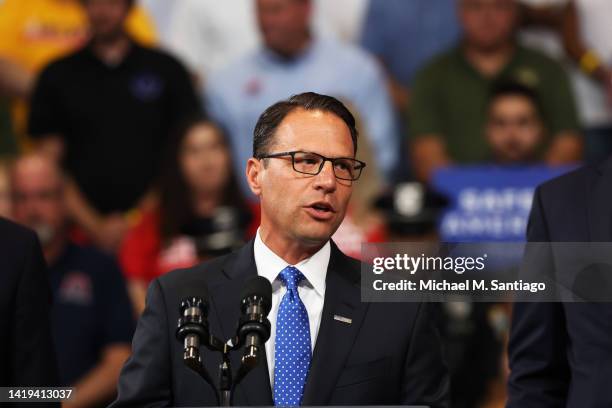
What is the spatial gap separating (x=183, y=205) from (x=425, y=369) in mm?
3529

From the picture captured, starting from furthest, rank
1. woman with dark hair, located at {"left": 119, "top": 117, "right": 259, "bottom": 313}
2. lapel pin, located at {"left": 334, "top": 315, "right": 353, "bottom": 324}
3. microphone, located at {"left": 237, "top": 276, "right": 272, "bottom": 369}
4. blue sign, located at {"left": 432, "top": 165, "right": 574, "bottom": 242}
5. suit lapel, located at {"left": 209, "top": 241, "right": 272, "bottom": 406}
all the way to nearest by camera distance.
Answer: blue sign, located at {"left": 432, "top": 165, "right": 574, "bottom": 242}
woman with dark hair, located at {"left": 119, "top": 117, "right": 259, "bottom": 313}
lapel pin, located at {"left": 334, "top": 315, "right": 353, "bottom": 324}
suit lapel, located at {"left": 209, "top": 241, "right": 272, "bottom": 406}
microphone, located at {"left": 237, "top": 276, "right": 272, "bottom": 369}

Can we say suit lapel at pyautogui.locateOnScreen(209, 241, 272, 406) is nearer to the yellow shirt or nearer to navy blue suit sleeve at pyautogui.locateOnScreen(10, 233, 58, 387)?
navy blue suit sleeve at pyautogui.locateOnScreen(10, 233, 58, 387)

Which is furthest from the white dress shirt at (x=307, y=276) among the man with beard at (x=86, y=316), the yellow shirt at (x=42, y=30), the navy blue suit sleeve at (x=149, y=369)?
the yellow shirt at (x=42, y=30)

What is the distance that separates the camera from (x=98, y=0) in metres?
6.26

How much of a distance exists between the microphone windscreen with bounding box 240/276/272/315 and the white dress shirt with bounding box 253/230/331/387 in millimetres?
239

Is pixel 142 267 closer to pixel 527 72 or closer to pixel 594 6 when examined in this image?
pixel 527 72

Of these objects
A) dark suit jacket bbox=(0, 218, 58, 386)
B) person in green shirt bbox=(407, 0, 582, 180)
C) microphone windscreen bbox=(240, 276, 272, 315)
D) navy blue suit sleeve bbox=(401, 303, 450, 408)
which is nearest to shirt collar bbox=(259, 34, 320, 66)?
person in green shirt bbox=(407, 0, 582, 180)

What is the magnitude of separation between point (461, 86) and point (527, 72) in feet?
1.14

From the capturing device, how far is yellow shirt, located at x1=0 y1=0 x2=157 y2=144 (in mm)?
6203

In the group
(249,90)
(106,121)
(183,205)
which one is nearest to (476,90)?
(249,90)

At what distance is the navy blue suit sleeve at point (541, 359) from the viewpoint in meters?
2.72

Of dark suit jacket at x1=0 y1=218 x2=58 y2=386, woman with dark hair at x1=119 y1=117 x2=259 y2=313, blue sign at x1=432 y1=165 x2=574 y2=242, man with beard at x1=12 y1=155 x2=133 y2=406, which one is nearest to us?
dark suit jacket at x1=0 y1=218 x2=58 y2=386

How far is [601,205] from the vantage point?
2.74 metres

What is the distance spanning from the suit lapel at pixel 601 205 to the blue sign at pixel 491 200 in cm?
311
